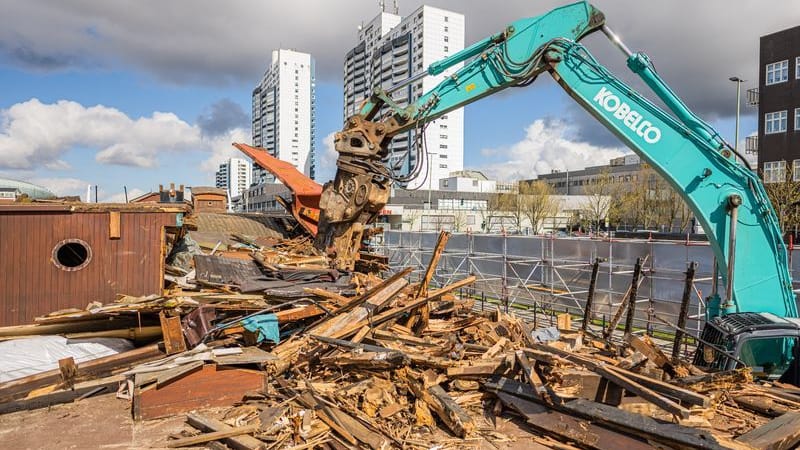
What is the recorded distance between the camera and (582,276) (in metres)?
17.1

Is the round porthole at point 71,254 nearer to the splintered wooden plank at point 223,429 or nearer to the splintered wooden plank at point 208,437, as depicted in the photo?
the splintered wooden plank at point 223,429

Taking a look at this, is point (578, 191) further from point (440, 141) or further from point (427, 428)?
point (427, 428)

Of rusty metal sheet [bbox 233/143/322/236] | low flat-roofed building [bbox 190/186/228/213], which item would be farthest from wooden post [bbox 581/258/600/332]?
low flat-roofed building [bbox 190/186/228/213]

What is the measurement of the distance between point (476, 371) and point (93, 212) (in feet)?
25.3

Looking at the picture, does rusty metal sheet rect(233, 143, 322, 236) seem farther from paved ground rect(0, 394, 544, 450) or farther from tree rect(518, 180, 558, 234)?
tree rect(518, 180, 558, 234)

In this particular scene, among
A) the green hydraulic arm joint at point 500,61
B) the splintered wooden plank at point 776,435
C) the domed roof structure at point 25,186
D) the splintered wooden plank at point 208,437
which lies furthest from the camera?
the domed roof structure at point 25,186

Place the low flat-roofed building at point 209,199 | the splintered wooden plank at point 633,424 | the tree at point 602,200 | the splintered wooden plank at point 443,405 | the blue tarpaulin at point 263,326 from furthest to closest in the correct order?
1. the tree at point 602,200
2. the low flat-roofed building at point 209,199
3. the blue tarpaulin at point 263,326
4. the splintered wooden plank at point 443,405
5. the splintered wooden plank at point 633,424

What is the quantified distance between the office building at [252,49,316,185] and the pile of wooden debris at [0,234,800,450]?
115 meters

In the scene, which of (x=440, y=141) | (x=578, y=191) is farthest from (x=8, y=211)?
(x=440, y=141)

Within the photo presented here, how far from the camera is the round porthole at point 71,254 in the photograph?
8953mm

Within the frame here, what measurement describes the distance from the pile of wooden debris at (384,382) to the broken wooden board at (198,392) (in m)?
0.01

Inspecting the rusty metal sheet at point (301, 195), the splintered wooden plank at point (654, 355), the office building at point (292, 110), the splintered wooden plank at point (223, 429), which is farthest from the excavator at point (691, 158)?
the office building at point (292, 110)

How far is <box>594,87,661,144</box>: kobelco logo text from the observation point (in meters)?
7.34

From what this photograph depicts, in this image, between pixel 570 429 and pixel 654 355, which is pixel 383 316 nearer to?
pixel 570 429
